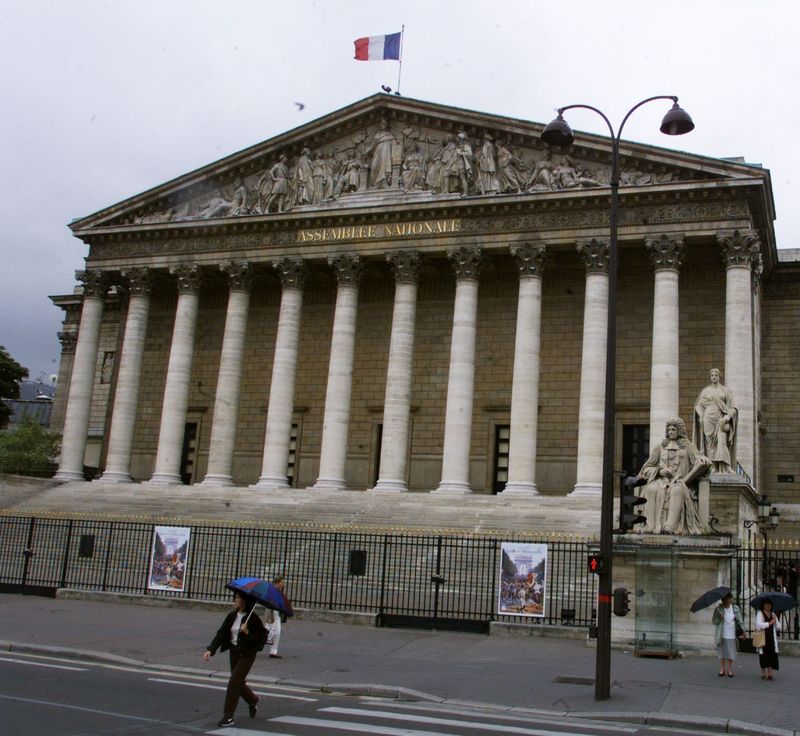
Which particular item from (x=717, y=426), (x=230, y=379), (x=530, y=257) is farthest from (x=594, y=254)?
(x=230, y=379)

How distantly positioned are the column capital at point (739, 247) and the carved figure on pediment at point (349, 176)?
46.2ft

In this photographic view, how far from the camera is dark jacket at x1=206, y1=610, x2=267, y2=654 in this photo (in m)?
11.1

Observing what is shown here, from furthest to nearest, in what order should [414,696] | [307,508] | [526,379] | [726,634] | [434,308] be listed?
1. [434,308]
2. [526,379]
3. [307,508]
4. [726,634]
5. [414,696]

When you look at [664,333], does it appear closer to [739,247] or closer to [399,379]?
[739,247]

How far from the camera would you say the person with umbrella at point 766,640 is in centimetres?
1532

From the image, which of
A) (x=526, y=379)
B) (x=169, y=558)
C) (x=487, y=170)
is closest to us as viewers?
(x=169, y=558)

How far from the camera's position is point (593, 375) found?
111ft

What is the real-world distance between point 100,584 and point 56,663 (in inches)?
447

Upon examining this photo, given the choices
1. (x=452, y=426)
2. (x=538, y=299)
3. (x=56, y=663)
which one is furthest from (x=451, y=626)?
(x=538, y=299)

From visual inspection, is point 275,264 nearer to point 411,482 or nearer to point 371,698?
point 411,482

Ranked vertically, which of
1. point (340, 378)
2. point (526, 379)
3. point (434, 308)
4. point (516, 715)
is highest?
point (434, 308)

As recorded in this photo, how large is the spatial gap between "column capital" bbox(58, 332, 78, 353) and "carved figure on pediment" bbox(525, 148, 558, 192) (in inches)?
1083

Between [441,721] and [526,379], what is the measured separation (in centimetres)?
2406

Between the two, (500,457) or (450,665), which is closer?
(450,665)
